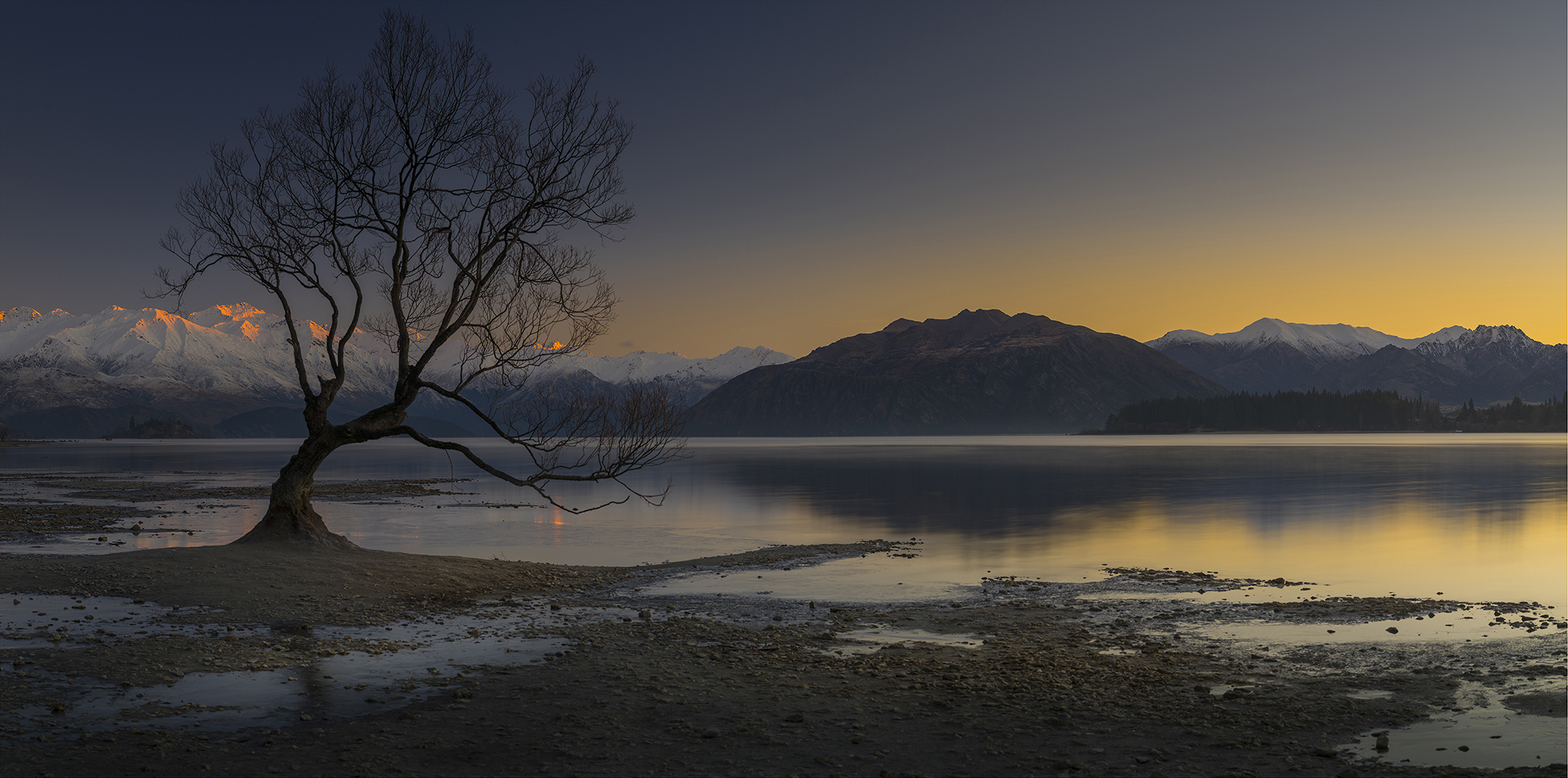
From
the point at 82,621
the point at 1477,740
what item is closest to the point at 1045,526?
the point at 1477,740

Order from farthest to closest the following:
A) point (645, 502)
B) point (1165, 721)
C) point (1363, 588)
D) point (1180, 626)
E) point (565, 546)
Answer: point (645, 502) < point (565, 546) < point (1363, 588) < point (1180, 626) < point (1165, 721)

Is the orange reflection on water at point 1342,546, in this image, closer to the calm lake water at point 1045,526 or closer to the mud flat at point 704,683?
the calm lake water at point 1045,526

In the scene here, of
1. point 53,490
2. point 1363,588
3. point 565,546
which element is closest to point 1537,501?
point 1363,588

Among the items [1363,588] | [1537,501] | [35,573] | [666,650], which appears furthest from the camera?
[1537,501]

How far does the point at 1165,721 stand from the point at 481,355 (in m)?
20.1

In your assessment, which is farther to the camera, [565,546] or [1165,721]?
[565,546]

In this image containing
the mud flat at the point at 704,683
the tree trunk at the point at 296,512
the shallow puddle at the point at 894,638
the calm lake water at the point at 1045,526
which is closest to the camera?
the mud flat at the point at 704,683

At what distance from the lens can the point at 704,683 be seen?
13914 mm

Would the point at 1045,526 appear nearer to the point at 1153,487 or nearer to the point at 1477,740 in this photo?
the point at 1477,740

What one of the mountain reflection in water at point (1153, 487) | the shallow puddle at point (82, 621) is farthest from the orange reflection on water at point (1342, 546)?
the shallow puddle at point (82, 621)

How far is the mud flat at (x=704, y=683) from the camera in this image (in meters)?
10.6

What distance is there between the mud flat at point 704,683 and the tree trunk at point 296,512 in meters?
3.09

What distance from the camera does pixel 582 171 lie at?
27.3 metres

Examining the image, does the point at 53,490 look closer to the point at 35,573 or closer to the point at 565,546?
the point at 565,546
